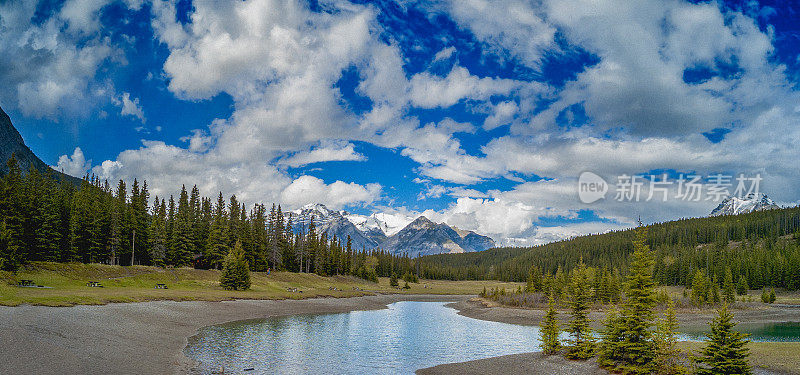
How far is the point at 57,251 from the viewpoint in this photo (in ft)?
249

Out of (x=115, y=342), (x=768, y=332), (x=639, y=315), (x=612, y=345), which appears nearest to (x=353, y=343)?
(x=115, y=342)

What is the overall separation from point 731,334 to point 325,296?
84557 millimetres

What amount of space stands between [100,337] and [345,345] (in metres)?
20.3

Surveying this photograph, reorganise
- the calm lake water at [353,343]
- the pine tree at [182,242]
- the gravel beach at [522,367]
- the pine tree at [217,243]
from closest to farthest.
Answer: the gravel beach at [522,367] → the calm lake water at [353,343] → the pine tree at [182,242] → the pine tree at [217,243]

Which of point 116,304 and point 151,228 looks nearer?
point 116,304

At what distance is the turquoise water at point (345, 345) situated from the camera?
99.8ft

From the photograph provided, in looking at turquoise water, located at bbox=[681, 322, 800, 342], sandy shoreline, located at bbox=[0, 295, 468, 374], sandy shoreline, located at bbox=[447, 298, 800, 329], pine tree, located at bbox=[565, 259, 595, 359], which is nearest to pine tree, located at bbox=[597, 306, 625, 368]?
pine tree, located at bbox=[565, 259, 595, 359]

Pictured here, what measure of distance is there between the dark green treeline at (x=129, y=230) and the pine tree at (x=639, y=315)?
75.6m

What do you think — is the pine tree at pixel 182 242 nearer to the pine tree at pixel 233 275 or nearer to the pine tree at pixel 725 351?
the pine tree at pixel 233 275

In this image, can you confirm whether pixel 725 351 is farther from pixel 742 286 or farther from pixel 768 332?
pixel 742 286

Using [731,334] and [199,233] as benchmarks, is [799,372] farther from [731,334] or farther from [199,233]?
[199,233]

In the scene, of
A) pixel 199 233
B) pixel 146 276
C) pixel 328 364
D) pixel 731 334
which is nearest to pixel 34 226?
pixel 146 276

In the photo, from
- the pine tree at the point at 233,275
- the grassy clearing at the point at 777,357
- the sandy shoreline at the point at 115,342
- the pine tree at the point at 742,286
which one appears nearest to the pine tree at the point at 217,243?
the pine tree at the point at 233,275

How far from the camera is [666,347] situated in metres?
25.9
